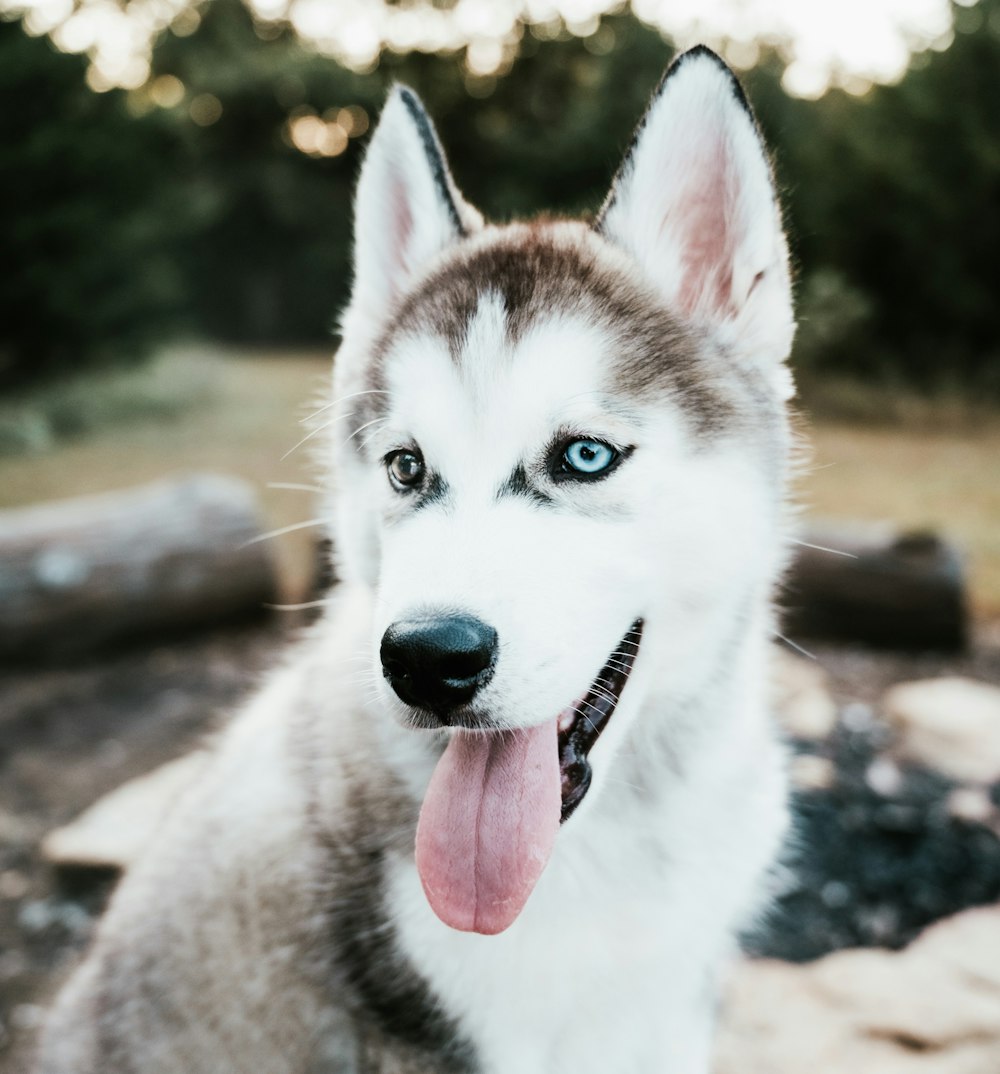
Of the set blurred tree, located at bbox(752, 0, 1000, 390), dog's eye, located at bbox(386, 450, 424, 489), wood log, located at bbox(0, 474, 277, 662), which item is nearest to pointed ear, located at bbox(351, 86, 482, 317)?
dog's eye, located at bbox(386, 450, 424, 489)

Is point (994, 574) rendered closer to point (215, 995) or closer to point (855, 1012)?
point (855, 1012)

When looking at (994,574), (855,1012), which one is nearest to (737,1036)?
(855,1012)

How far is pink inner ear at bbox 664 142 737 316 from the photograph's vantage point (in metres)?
2.04

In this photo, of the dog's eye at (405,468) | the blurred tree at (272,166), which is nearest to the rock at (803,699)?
the dog's eye at (405,468)

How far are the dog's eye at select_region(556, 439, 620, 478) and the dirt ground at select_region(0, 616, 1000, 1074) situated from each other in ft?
5.41

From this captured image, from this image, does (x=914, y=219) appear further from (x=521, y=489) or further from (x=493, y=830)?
(x=493, y=830)

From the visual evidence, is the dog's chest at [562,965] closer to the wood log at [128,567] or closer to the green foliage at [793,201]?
the wood log at [128,567]

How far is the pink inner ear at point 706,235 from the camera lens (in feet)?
6.70

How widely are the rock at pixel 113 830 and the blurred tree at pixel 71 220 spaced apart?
26.3 feet

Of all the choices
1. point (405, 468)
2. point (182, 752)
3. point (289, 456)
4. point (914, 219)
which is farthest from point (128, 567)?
point (914, 219)

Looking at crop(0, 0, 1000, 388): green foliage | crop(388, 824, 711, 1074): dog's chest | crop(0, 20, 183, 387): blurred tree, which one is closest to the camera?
crop(388, 824, 711, 1074): dog's chest

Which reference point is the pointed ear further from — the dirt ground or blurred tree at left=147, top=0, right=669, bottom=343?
blurred tree at left=147, top=0, right=669, bottom=343

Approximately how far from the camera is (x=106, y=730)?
17.4 feet

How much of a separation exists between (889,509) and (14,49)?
976cm
